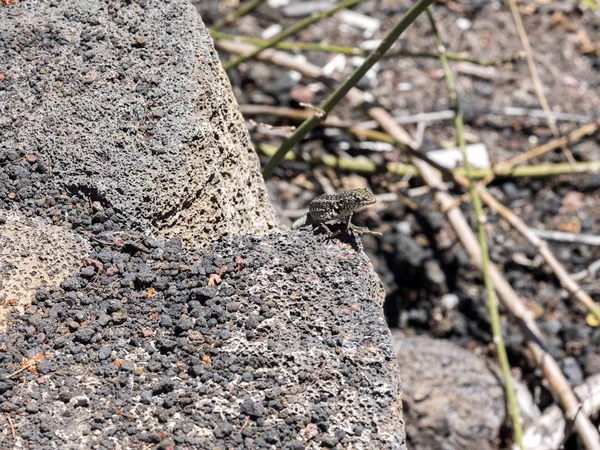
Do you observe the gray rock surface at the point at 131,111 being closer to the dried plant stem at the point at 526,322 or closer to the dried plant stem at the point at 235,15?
the dried plant stem at the point at 526,322

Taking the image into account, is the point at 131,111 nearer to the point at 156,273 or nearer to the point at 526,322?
the point at 156,273

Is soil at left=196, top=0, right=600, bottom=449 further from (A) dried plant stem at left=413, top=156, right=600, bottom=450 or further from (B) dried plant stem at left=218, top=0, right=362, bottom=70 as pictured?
(B) dried plant stem at left=218, top=0, right=362, bottom=70

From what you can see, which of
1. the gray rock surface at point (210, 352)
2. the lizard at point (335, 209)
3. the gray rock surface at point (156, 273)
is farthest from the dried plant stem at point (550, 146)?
the gray rock surface at point (210, 352)

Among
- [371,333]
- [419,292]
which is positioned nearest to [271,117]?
[419,292]

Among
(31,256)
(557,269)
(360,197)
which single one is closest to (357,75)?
(360,197)

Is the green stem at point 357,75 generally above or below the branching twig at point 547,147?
above

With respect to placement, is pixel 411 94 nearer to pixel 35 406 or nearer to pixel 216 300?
pixel 216 300

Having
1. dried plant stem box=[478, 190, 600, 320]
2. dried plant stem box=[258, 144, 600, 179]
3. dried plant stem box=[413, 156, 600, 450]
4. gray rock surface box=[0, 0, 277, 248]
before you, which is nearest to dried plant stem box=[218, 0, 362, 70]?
dried plant stem box=[258, 144, 600, 179]
